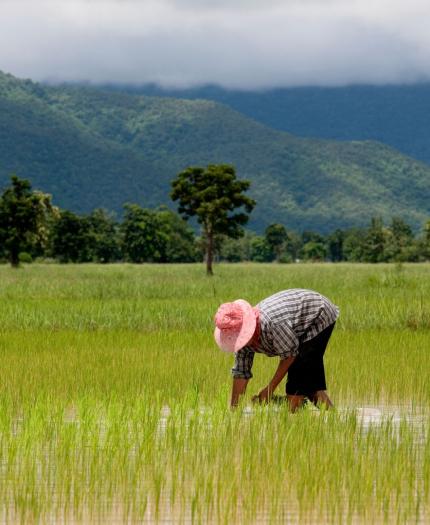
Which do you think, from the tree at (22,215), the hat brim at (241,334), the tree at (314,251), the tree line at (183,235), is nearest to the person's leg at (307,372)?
the hat brim at (241,334)

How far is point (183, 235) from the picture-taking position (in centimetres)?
12012

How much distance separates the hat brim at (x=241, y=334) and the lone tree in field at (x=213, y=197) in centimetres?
4111

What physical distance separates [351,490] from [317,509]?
31 cm

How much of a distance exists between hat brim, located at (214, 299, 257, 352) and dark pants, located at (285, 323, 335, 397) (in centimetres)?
76

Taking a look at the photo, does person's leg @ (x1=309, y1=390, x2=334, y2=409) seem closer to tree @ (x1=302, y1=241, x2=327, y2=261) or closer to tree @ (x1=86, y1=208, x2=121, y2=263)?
tree @ (x1=86, y1=208, x2=121, y2=263)

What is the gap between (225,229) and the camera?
50250 millimetres

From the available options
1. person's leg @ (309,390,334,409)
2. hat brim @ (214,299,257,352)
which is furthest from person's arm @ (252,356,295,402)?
person's leg @ (309,390,334,409)

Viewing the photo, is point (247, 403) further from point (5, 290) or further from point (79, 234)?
point (79, 234)

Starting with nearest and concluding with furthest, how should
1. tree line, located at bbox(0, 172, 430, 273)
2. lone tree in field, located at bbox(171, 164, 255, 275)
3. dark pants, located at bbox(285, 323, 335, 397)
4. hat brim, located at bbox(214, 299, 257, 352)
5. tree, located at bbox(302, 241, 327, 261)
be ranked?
hat brim, located at bbox(214, 299, 257, 352) → dark pants, located at bbox(285, 323, 335, 397) → lone tree in field, located at bbox(171, 164, 255, 275) → tree line, located at bbox(0, 172, 430, 273) → tree, located at bbox(302, 241, 327, 261)

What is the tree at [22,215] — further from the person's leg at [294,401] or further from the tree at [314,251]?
the tree at [314,251]

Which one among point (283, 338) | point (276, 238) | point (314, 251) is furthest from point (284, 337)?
point (314, 251)

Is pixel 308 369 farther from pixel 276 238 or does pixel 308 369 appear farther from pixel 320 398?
pixel 276 238

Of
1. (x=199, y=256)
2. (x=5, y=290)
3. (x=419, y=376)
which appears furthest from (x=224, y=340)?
(x=199, y=256)

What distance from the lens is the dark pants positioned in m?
8.32
